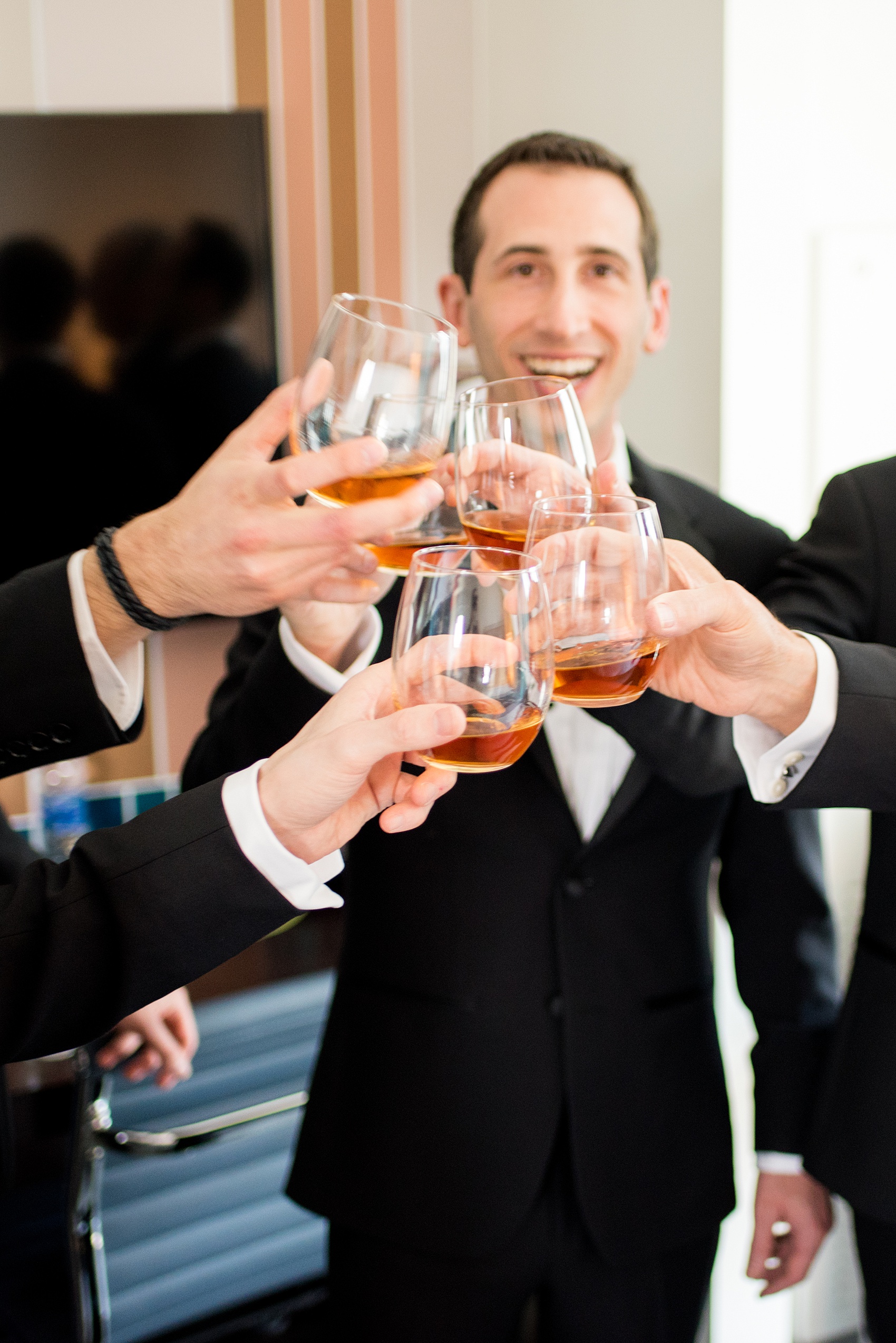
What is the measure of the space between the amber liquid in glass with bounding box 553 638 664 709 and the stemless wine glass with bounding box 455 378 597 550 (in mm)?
150

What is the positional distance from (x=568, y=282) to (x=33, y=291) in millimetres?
1547

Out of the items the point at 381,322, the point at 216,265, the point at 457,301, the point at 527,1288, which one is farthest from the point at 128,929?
the point at 216,265

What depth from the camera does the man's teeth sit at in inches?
58.7

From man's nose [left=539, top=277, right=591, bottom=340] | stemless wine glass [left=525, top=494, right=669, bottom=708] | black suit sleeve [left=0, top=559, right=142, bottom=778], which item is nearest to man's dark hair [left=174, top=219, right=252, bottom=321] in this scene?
man's nose [left=539, top=277, right=591, bottom=340]

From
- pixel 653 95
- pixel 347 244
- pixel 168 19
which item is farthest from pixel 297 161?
pixel 653 95

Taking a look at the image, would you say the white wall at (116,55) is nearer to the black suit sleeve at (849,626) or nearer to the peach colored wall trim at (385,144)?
the peach colored wall trim at (385,144)

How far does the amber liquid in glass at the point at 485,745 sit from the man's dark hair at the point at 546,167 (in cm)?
103

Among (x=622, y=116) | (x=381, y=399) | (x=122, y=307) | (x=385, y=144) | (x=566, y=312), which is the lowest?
(x=381, y=399)

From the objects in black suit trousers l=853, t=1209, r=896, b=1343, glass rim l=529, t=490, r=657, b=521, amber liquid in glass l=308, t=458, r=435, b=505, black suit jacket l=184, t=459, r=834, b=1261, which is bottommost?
black suit trousers l=853, t=1209, r=896, b=1343

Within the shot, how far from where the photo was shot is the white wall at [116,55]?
256cm

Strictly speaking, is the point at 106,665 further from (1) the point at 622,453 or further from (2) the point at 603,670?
(1) the point at 622,453

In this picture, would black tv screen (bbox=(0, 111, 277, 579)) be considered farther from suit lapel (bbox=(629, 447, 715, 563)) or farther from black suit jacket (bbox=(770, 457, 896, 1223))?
black suit jacket (bbox=(770, 457, 896, 1223))

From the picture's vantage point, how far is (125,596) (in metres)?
0.97

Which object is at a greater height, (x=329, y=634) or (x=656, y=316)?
(x=656, y=316)
